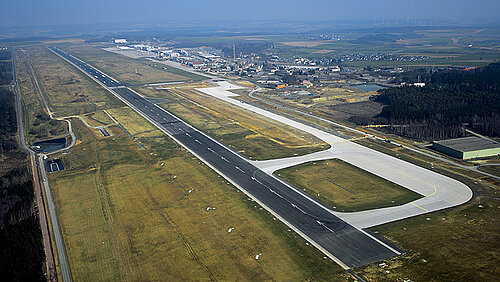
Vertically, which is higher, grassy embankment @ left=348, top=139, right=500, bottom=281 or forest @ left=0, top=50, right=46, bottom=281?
forest @ left=0, top=50, right=46, bottom=281

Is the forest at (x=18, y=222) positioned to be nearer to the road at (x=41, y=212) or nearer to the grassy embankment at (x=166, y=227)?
the road at (x=41, y=212)

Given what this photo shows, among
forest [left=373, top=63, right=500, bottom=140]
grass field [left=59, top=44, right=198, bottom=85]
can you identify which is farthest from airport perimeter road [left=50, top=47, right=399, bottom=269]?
grass field [left=59, top=44, right=198, bottom=85]

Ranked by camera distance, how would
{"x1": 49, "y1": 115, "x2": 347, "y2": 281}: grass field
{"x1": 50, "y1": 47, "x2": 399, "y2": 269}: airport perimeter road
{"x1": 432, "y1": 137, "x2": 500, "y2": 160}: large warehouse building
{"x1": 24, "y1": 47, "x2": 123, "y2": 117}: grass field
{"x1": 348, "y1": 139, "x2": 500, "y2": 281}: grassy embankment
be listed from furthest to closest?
{"x1": 24, "y1": 47, "x2": 123, "y2": 117}: grass field
{"x1": 432, "y1": 137, "x2": 500, "y2": 160}: large warehouse building
{"x1": 50, "y1": 47, "x2": 399, "y2": 269}: airport perimeter road
{"x1": 49, "y1": 115, "x2": 347, "y2": 281}: grass field
{"x1": 348, "y1": 139, "x2": 500, "y2": 281}: grassy embankment

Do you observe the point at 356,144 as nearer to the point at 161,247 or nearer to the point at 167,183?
the point at 167,183

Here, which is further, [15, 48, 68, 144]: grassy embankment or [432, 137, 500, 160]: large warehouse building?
[15, 48, 68, 144]: grassy embankment

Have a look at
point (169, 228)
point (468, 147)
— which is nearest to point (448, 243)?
point (169, 228)

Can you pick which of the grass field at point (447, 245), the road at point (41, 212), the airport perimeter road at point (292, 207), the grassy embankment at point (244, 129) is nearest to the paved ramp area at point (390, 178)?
the grass field at point (447, 245)

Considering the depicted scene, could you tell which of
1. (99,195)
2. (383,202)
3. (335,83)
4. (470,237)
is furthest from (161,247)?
(335,83)

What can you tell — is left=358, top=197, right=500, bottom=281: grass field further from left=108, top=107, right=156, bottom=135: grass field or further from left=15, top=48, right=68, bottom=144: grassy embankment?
left=15, top=48, right=68, bottom=144: grassy embankment
